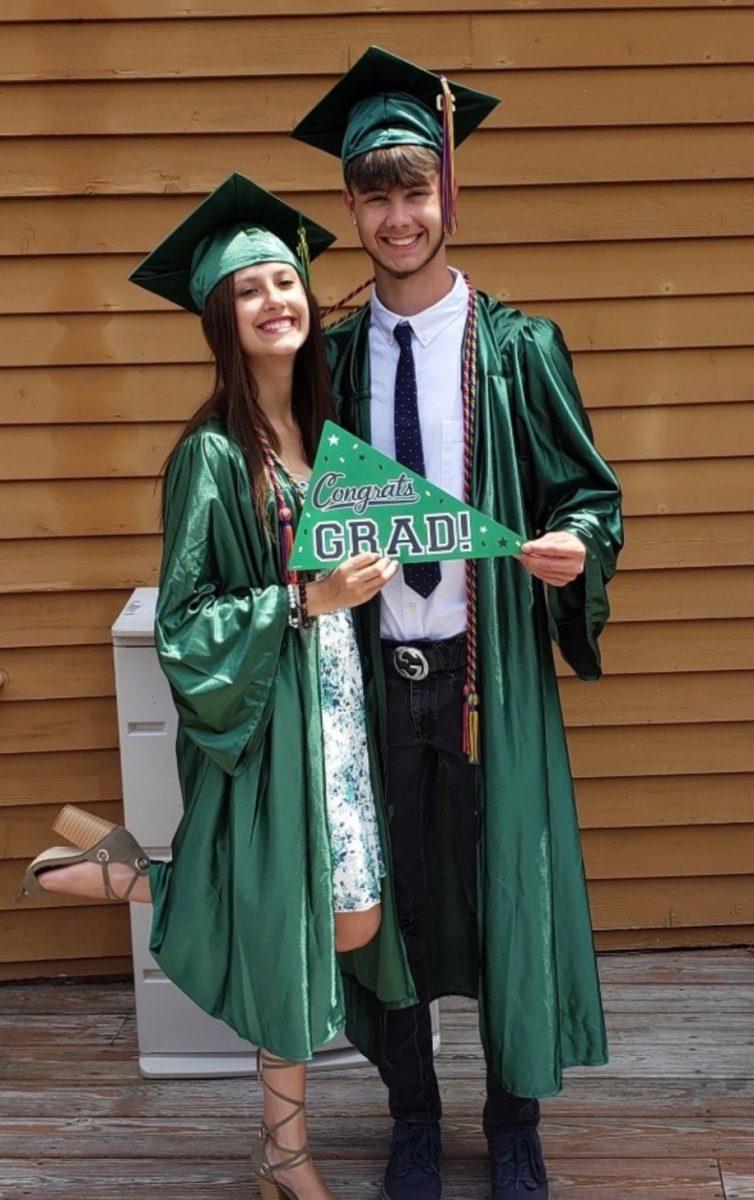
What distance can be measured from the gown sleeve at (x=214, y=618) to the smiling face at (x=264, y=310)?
0.19 m

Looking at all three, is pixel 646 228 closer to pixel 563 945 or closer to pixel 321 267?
pixel 321 267

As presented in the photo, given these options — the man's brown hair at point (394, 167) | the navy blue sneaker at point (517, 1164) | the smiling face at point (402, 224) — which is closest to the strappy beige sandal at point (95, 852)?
the navy blue sneaker at point (517, 1164)

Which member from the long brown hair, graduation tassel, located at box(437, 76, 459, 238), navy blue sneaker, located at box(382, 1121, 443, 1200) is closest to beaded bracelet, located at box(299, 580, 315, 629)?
the long brown hair

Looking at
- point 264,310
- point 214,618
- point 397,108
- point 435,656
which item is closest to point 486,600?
point 435,656

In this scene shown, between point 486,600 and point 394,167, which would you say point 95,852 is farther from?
point 394,167

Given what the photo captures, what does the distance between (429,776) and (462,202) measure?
1.50 m

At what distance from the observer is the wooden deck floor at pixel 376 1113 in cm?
301

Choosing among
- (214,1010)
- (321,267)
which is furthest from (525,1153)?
(321,267)

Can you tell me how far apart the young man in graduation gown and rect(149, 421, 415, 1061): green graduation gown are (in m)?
0.26

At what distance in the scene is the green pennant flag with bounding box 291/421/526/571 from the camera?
8.40ft

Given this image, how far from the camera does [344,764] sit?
272 centimetres

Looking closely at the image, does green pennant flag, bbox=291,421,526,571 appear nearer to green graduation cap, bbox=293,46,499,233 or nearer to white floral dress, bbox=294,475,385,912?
Answer: white floral dress, bbox=294,475,385,912

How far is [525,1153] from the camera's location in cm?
295

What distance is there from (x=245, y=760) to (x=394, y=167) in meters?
1.07
